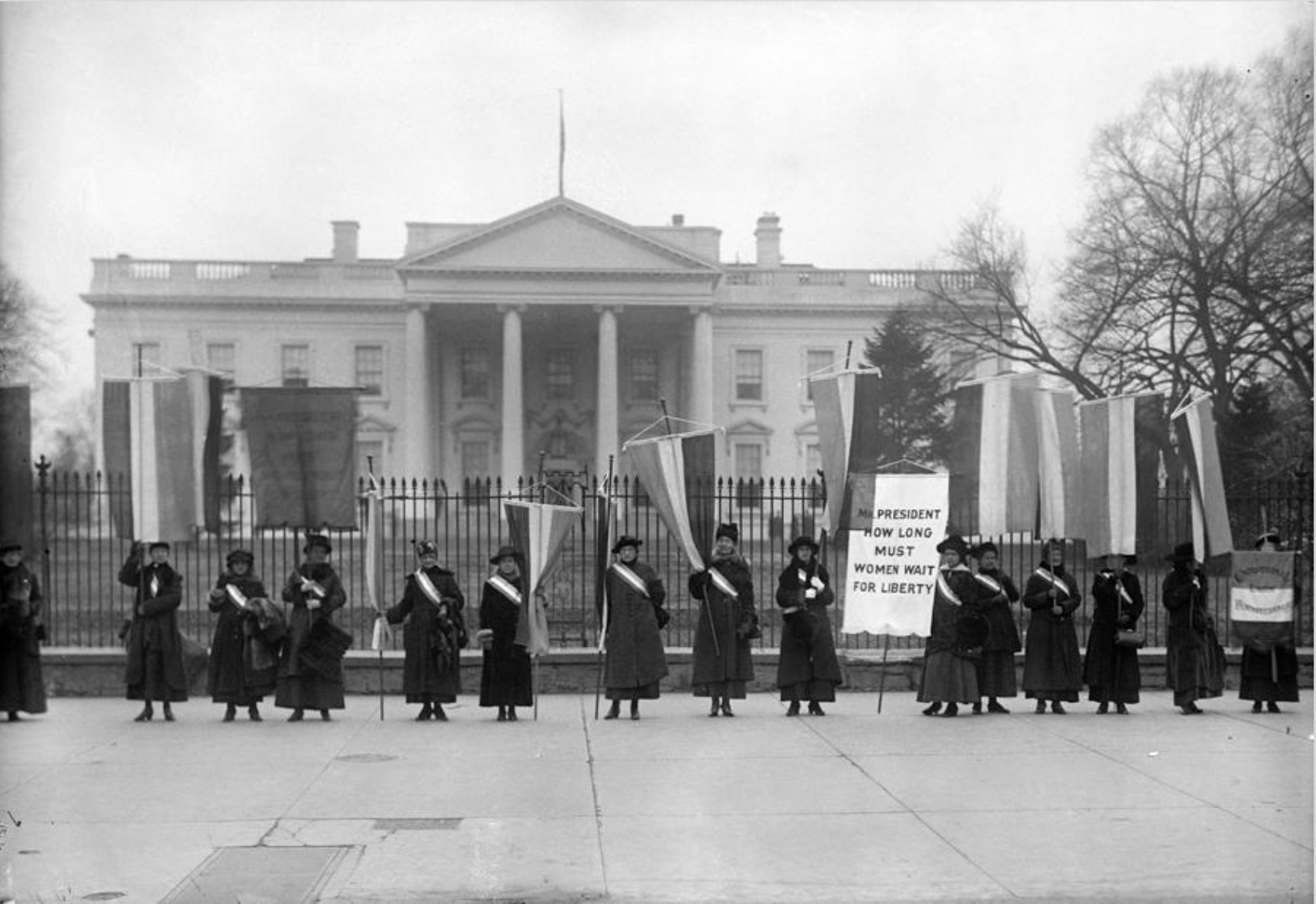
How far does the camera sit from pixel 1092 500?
42.1 feet

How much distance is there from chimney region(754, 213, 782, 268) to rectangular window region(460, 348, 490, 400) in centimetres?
1082

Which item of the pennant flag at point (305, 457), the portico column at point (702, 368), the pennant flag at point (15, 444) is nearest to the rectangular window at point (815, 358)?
the portico column at point (702, 368)

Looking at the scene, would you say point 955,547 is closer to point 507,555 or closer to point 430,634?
point 507,555

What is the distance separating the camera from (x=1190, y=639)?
1298 cm

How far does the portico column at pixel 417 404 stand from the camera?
52.0 m

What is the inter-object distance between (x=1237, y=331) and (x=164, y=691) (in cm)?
1849

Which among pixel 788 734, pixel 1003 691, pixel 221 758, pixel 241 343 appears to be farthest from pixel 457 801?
pixel 241 343

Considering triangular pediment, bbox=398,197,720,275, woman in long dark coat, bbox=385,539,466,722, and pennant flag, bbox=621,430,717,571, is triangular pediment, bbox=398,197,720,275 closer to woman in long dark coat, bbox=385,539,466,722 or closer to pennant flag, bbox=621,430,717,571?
pennant flag, bbox=621,430,717,571

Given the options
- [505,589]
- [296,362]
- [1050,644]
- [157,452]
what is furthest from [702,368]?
[157,452]

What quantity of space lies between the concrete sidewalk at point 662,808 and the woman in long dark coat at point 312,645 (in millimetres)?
208

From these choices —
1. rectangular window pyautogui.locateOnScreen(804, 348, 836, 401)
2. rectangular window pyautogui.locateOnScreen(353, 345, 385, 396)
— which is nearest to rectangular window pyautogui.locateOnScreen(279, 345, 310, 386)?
rectangular window pyautogui.locateOnScreen(353, 345, 385, 396)

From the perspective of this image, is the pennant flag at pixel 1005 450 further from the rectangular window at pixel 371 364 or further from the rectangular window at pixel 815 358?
the rectangular window at pixel 371 364

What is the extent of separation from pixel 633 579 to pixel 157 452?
4.05 metres

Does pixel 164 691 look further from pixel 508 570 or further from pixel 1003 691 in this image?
Answer: pixel 1003 691
